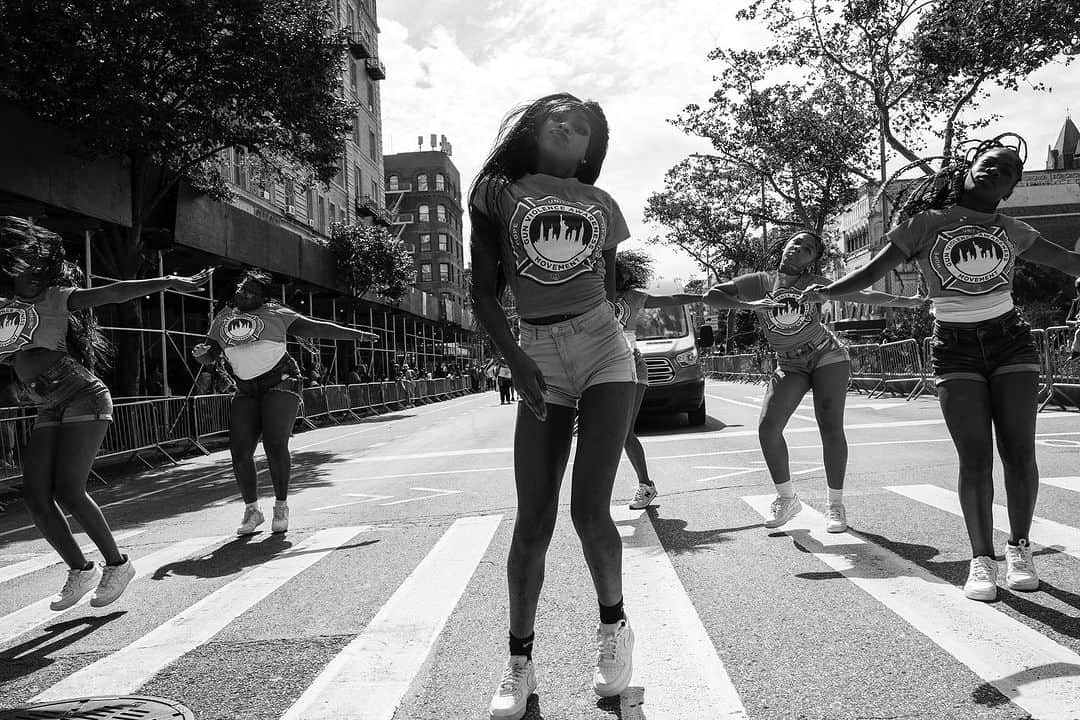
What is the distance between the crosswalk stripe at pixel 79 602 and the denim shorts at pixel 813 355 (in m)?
4.08

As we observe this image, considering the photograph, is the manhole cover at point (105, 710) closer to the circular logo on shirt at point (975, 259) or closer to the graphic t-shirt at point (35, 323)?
the graphic t-shirt at point (35, 323)

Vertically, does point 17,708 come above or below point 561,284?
below

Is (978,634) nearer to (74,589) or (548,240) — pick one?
(548,240)

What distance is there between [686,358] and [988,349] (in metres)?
9.88

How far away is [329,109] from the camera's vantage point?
16.2 metres

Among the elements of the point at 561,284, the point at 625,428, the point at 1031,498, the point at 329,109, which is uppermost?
the point at 329,109

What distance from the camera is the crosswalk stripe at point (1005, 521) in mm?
4793

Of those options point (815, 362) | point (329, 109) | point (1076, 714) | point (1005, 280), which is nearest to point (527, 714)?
point (1076, 714)

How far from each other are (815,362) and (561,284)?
10.0ft

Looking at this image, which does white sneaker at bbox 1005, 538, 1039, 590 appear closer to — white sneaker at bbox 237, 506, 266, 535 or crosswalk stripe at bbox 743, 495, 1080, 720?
crosswalk stripe at bbox 743, 495, 1080, 720

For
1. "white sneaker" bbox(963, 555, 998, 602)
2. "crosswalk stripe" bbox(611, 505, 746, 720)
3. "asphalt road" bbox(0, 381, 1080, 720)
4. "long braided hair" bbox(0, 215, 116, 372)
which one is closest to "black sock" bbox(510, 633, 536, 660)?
"asphalt road" bbox(0, 381, 1080, 720)

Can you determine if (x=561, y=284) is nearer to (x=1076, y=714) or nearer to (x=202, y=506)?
(x=1076, y=714)

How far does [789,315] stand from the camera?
546cm

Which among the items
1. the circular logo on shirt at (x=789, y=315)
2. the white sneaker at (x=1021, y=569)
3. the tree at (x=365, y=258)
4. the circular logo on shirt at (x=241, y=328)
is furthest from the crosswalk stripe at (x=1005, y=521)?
the tree at (x=365, y=258)
